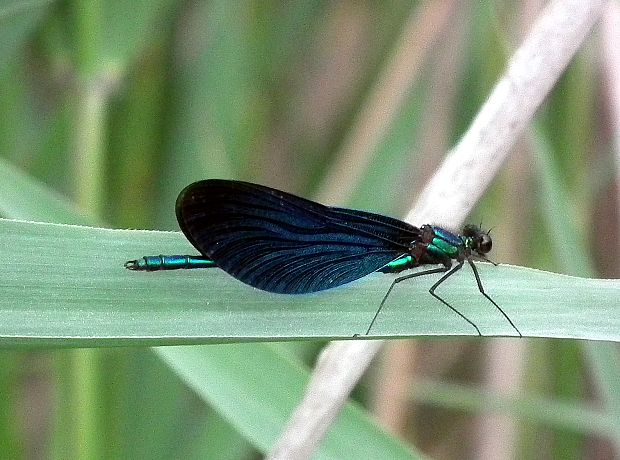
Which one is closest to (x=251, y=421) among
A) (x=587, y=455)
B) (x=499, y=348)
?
(x=499, y=348)

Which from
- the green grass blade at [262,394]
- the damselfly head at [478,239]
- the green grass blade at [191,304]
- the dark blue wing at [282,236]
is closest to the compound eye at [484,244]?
the damselfly head at [478,239]

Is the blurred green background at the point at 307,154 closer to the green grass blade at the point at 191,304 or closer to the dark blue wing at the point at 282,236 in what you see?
the dark blue wing at the point at 282,236

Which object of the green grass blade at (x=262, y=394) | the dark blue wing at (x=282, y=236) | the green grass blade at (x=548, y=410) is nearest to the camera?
the dark blue wing at (x=282, y=236)

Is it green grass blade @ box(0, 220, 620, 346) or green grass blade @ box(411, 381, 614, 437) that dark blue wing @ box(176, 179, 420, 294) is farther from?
green grass blade @ box(411, 381, 614, 437)

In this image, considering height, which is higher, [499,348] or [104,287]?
[104,287]

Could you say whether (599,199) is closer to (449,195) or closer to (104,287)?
(449,195)

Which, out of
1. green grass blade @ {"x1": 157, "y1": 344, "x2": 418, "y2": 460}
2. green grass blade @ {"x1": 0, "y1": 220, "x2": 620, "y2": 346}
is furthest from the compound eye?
green grass blade @ {"x1": 157, "y1": 344, "x2": 418, "y2": 460}
